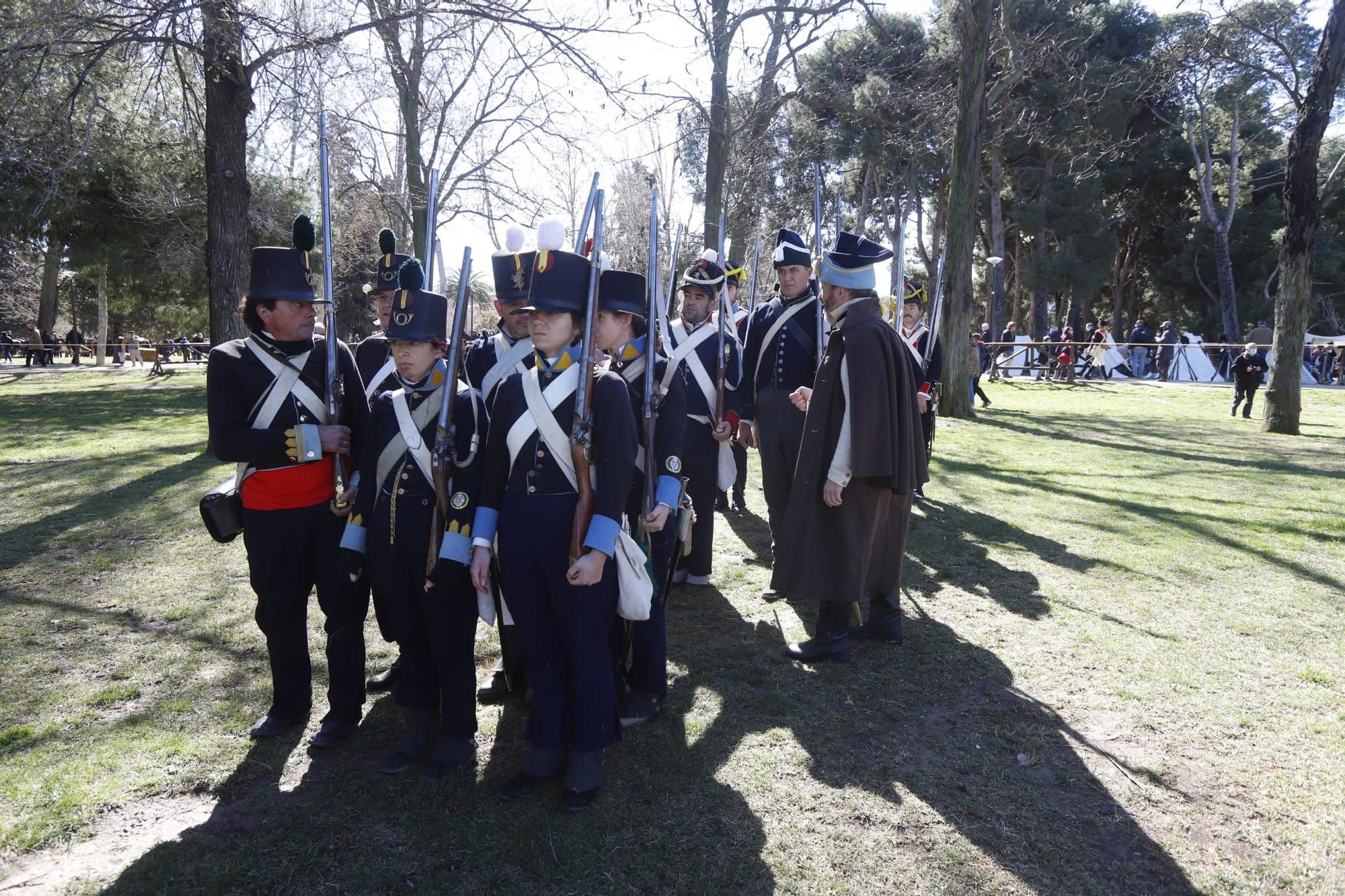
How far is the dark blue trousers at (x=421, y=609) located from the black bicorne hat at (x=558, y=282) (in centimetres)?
97

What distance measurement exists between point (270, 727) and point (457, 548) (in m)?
1.43

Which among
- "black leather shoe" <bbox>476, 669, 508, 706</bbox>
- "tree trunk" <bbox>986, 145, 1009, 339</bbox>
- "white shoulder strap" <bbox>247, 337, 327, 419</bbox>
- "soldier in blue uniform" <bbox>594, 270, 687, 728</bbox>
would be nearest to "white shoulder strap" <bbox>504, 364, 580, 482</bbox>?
"soldier in blue uniform" <bbox>594, 270, 687, 728</bbox>

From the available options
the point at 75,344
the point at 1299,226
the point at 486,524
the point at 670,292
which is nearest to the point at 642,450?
the point at 486,524

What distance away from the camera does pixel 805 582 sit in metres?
4.67

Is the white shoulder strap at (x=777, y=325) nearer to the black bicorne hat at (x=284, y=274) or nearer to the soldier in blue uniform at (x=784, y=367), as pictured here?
the soldier in blue uniform at (x=784, y=367)

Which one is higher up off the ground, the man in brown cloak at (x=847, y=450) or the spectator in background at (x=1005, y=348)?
the spectator in background at (x=1005, y=348)

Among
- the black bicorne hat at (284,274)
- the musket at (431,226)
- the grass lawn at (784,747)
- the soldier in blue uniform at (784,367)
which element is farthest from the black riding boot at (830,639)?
the black bicorne hat at (284,274)

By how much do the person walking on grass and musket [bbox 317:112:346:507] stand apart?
→ 17.5 m

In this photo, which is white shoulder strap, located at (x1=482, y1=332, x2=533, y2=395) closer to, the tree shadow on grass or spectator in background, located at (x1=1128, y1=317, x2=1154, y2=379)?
the tree shadow on grass

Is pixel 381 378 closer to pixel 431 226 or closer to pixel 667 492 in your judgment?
pixel 431 226

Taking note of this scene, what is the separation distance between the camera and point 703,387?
5965 mm

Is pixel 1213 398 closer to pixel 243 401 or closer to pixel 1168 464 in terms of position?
pixel 1168 464

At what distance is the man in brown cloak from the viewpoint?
14.8 ft

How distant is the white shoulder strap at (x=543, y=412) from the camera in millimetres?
3254
